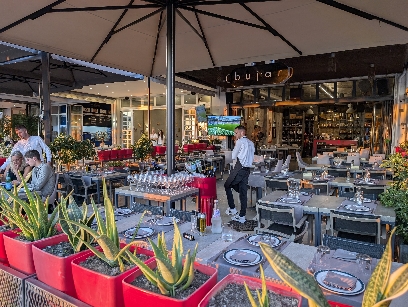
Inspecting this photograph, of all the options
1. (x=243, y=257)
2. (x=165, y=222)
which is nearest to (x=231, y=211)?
(x=165, y=222)

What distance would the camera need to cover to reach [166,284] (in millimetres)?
1021

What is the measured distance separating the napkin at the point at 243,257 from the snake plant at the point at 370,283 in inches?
Answer: 34.9

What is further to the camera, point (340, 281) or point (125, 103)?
point (125, 103)

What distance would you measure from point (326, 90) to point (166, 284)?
14.8m

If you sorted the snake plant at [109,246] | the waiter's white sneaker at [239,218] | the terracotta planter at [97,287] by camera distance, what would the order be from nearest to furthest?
the terracotta planter at [97,287] < the snake plant at [109,246] < the waiter's white sneaker at [239,218]

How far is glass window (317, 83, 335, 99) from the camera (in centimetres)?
1399

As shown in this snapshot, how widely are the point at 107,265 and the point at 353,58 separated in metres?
10.3

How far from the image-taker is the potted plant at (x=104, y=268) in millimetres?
1103

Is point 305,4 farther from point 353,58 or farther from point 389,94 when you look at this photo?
point 389,94

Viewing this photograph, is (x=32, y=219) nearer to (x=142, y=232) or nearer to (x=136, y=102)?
(x=142, y=232)

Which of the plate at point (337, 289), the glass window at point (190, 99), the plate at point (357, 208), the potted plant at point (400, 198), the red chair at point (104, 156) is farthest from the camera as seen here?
the glass window at point (190, 99)

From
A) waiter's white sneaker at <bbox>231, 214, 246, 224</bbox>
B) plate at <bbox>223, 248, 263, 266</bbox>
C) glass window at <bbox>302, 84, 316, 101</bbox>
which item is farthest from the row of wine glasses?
glass window at <bbox>302, 84, 316, 101</bbox>

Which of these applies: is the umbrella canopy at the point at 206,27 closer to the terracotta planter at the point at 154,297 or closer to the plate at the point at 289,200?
the plate at the point at 289,200

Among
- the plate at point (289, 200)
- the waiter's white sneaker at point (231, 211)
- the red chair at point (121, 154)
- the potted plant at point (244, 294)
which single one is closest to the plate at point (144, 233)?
the potted plant at point (244, 294)
